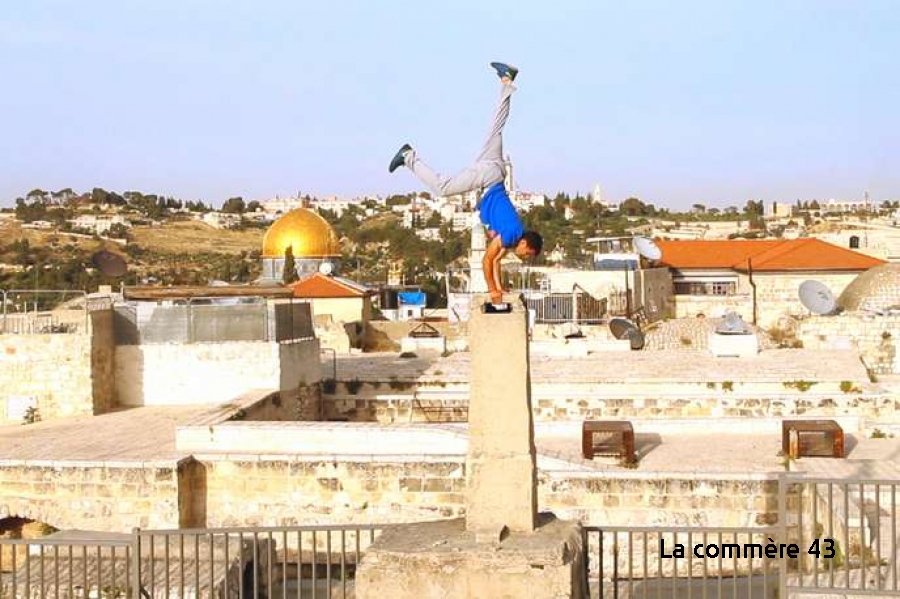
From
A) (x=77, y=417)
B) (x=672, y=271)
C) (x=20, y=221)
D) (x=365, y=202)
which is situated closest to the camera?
(x=77, y=417)

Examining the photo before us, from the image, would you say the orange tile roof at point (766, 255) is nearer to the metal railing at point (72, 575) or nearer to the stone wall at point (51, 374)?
the stone wall at point (51, 374)

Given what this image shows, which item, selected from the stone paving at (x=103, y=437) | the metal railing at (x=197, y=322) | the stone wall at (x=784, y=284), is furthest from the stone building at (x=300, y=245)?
the stone paving at (x=103, y=437)

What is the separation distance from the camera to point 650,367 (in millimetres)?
18688

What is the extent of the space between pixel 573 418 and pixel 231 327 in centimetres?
525

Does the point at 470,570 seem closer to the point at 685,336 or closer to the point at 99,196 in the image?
the point at 685,336

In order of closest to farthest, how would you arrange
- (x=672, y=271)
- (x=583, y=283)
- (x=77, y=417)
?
(x=77, y=417), (x=583, y=283), (x=672, y=271)

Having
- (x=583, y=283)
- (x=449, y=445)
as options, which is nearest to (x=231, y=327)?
(x=449, y=445)

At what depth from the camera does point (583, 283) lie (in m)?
39.0

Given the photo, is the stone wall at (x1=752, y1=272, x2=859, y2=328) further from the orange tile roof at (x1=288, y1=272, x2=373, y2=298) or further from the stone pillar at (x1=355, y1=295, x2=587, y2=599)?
the stone pillar at (x1=355, y1=295, x2=587, y2=599)

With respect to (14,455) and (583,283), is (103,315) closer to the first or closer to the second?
(14,455)

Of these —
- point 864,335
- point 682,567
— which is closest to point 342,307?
point 864,335

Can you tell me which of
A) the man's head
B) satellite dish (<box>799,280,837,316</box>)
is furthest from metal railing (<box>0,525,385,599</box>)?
satellite dish (<box>799,280,837,316</box>)

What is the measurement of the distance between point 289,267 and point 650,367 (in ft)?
101

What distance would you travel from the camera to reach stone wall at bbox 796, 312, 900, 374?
1040 inches
